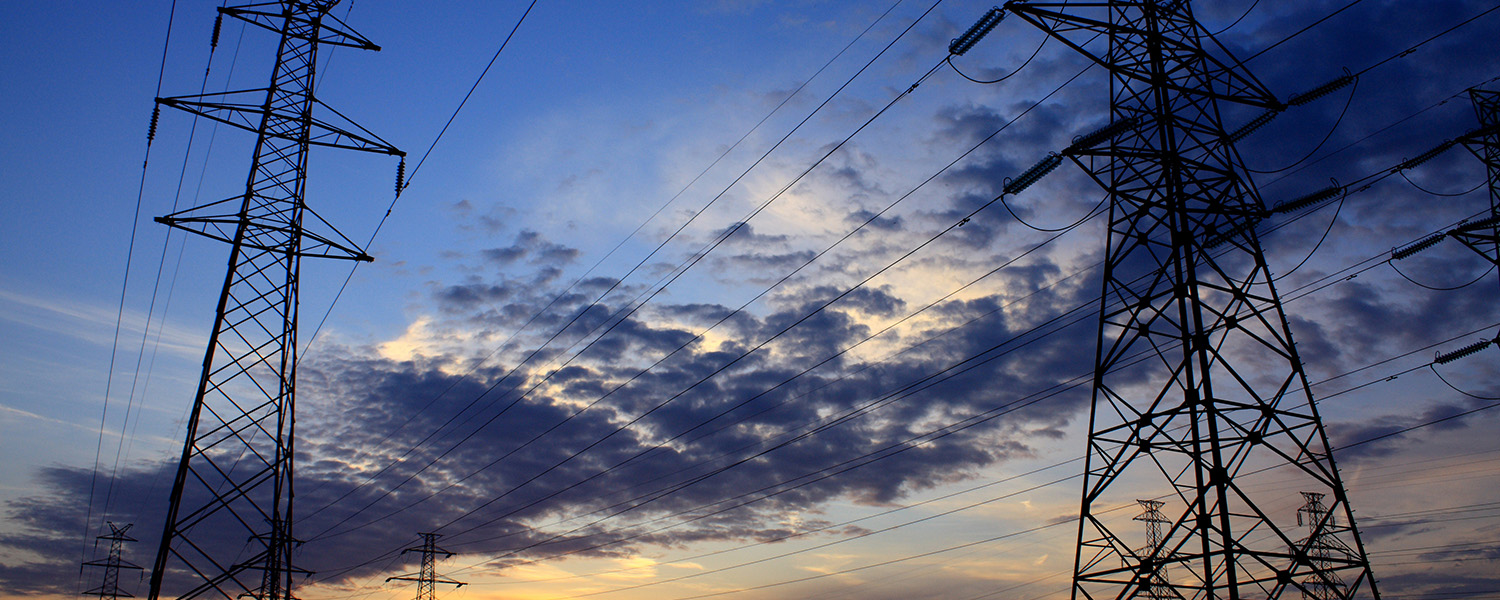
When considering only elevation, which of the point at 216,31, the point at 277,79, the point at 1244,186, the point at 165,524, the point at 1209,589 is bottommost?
the point at 1209,589

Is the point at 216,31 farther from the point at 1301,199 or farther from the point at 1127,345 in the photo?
the point at 1301,199

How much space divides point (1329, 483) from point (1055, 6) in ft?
31.9

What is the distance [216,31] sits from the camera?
22.6 meters

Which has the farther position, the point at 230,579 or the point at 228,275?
the point at 228,275

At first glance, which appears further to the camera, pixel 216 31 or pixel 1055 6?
pixel 216 31

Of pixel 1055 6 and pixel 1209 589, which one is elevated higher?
pixel 1055 6

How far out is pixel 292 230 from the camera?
20.2 metres

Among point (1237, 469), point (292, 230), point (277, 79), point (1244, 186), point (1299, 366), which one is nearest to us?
point (1237, 469)

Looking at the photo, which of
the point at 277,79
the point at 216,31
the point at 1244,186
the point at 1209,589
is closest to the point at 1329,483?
the point at 1209,589

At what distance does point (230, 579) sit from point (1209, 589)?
17.4 m

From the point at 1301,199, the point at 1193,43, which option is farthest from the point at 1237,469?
the point at 1193,43

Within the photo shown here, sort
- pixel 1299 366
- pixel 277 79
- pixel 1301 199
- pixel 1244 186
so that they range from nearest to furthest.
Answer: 1. pixel 1299 366
2. pixel 1244 186
3. pixel 1301 199
4. pixel 277 79

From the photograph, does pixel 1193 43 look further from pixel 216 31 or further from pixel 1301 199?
pixel 216 31

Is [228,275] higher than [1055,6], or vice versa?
[1055,6]
